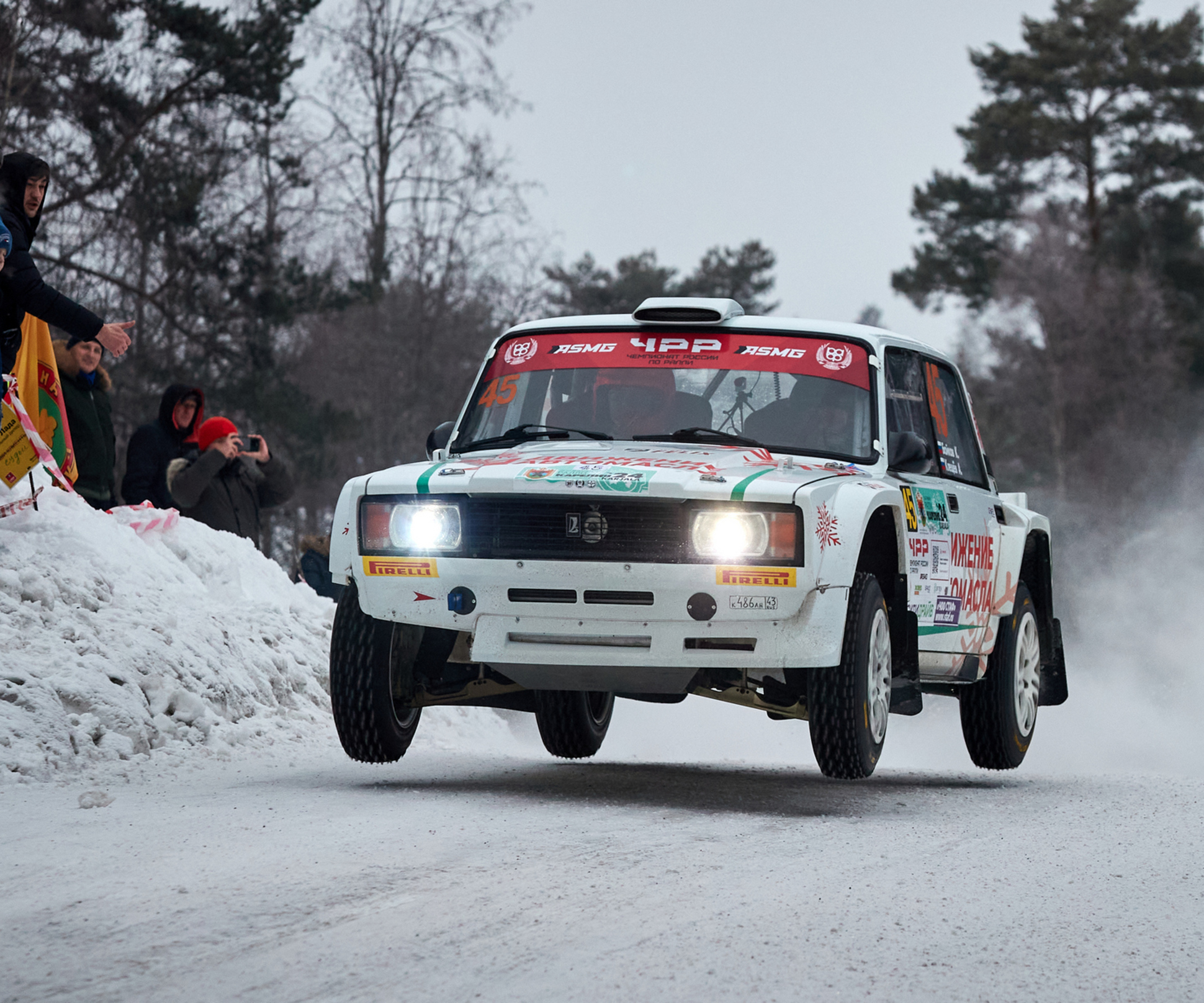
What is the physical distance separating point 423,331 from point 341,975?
35.9 metres

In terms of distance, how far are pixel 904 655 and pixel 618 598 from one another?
181 cm

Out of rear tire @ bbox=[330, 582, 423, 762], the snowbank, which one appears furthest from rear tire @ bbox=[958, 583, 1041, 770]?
the snowbank

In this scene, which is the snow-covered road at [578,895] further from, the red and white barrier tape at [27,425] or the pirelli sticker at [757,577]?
the red and white barrier tape at [27,425]

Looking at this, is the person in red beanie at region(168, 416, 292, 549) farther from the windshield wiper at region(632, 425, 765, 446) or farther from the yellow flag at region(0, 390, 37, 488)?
the windshield wiper at region(632, 425, 765, 446)

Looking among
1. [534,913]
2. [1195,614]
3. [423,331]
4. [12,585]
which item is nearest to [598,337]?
[12,585]

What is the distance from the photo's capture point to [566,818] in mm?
5875

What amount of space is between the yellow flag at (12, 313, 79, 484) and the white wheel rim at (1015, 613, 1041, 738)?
5602mm

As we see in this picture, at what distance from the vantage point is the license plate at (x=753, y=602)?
6156mm

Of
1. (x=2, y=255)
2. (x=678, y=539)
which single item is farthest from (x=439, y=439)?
(x=2, y=255)

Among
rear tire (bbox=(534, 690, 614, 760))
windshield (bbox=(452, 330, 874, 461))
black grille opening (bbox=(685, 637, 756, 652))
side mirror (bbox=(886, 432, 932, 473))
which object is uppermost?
windshield (bbox=(452, 330, 874, 461))

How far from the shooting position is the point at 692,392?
24.1 feet

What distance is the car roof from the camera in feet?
25.0

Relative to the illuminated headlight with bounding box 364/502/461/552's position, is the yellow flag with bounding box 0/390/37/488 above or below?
above

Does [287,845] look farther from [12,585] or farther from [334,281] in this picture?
[334,281]
